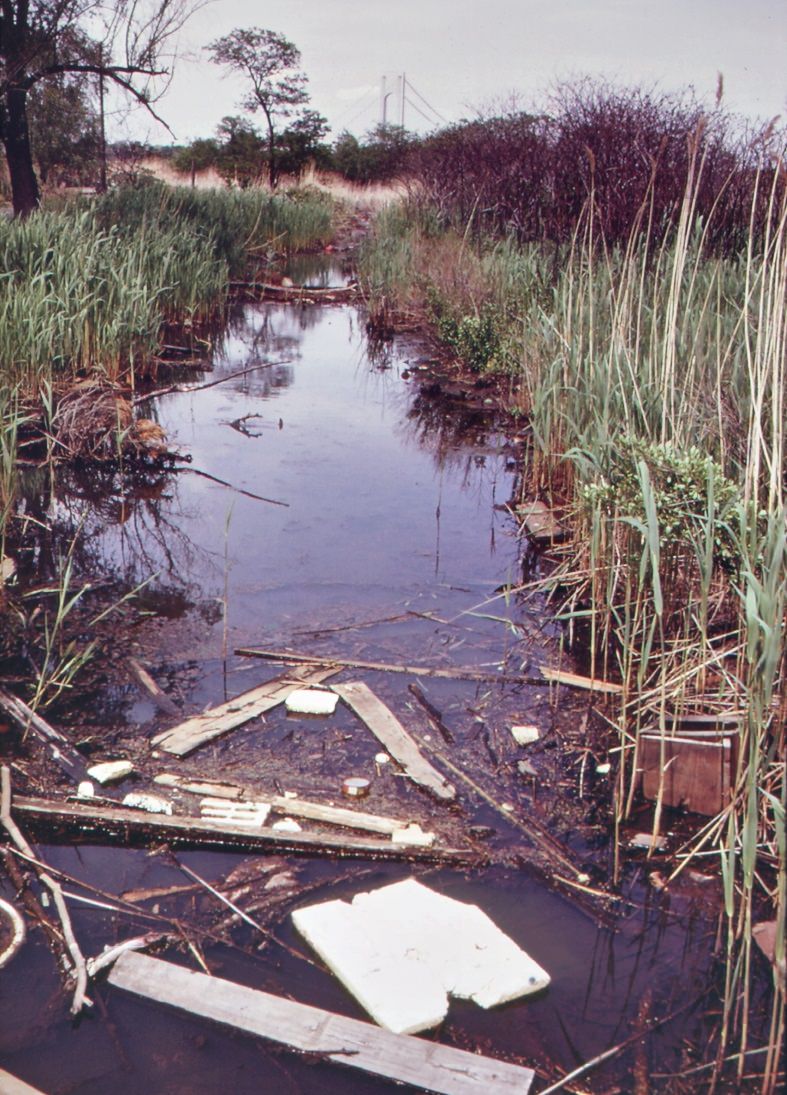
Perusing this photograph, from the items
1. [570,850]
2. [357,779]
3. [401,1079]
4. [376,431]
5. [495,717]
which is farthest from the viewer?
[376,431]

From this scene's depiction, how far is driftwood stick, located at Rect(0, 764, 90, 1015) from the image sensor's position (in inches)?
76.8

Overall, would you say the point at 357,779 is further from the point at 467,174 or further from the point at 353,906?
the point at 467,174

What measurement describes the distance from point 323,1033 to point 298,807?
0.80 meters

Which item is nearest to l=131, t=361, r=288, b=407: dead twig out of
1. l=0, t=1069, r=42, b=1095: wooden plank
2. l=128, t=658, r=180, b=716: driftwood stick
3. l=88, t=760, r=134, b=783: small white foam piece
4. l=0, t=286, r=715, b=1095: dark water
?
l=0, t=286, r=715, b=1095: dark water

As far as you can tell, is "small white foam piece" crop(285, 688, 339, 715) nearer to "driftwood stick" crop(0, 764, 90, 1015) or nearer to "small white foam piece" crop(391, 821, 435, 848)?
"small white foam piece" crop(391, 821, 435, 848)

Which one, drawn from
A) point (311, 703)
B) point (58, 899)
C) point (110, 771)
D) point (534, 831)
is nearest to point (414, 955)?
point (534, 831)

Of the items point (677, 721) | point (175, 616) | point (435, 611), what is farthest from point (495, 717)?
point (175, 616)

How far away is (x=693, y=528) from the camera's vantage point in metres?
3.18

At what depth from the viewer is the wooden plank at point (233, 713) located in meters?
2.98

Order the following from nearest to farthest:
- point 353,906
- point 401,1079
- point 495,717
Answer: point 401,1079
point 353,906
point 495,717

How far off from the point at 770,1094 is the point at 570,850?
2.65 feet

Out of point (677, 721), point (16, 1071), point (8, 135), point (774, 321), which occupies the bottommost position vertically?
point (16, 1071)

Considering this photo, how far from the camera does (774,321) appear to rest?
7.74ft

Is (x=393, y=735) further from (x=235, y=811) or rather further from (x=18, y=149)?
(x=18, y=149)
